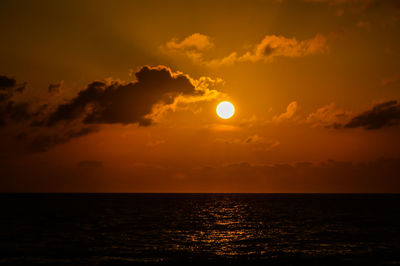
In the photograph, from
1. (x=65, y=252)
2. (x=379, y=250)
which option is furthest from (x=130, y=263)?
(x=379, y=250)

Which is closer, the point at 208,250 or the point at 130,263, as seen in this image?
the point at 130,263

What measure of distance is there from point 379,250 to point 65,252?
3534 centimetres

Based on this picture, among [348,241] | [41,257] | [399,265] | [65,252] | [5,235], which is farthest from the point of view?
[5,235]

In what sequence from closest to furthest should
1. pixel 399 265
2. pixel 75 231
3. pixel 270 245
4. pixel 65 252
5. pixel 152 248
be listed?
pixel 399 265 → pixel 65 252 → pixel 152 248 → pixel 270 245 → pixel 75 231

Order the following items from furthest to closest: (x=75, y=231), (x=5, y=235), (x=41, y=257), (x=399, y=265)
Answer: (x=75, y=231)
(x=5, y=235)
(x=41, y=257)
(x=399, y=265)

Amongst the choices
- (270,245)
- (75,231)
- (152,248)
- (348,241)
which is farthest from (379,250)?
(75,231)

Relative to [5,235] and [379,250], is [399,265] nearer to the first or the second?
[379,250]

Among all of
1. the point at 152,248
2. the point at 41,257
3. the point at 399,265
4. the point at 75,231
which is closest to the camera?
the point at 399,265

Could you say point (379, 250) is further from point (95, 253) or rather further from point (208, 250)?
point (95, 253)

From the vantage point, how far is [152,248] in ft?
136

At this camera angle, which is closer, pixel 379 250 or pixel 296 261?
pixel 296 261

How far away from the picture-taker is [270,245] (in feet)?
145

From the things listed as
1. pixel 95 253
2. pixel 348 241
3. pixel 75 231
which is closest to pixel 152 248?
pixel 95 253

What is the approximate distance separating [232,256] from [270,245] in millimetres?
8863
